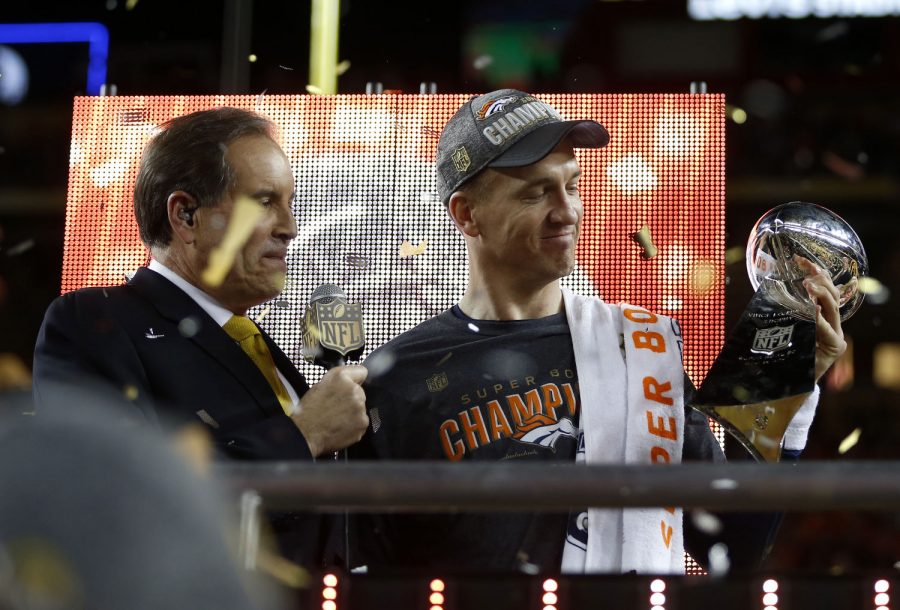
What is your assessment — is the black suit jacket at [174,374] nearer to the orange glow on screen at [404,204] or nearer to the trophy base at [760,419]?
the orange glow on screen at [404,204]

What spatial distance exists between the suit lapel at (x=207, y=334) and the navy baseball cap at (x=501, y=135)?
548 millimetres

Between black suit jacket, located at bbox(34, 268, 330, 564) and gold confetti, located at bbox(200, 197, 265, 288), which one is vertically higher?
gold confetti, located at bbox(200, 197, 265, 288)

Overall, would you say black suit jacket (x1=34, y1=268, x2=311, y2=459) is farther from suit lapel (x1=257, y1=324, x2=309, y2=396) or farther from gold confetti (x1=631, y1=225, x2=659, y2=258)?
gold confetti (x1=631, y1=225, x2=659, y2=258)

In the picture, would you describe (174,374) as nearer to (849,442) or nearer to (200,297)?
(200,297)

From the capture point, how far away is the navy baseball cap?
2.34 metres

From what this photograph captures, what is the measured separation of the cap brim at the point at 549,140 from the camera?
2.32m

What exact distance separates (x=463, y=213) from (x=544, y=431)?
0.50 meters

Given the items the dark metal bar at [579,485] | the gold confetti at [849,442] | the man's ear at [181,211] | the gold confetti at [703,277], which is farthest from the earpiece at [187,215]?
the gold confetti at [849,442]

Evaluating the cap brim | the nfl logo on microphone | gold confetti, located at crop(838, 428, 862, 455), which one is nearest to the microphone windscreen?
the cap brim

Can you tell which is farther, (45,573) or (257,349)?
(257,349)

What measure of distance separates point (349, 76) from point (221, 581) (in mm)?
4034

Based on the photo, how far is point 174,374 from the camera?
83.4 inches

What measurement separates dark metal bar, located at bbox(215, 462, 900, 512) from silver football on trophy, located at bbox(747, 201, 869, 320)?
1.12m

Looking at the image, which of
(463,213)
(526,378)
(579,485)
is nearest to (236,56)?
(463,213)
